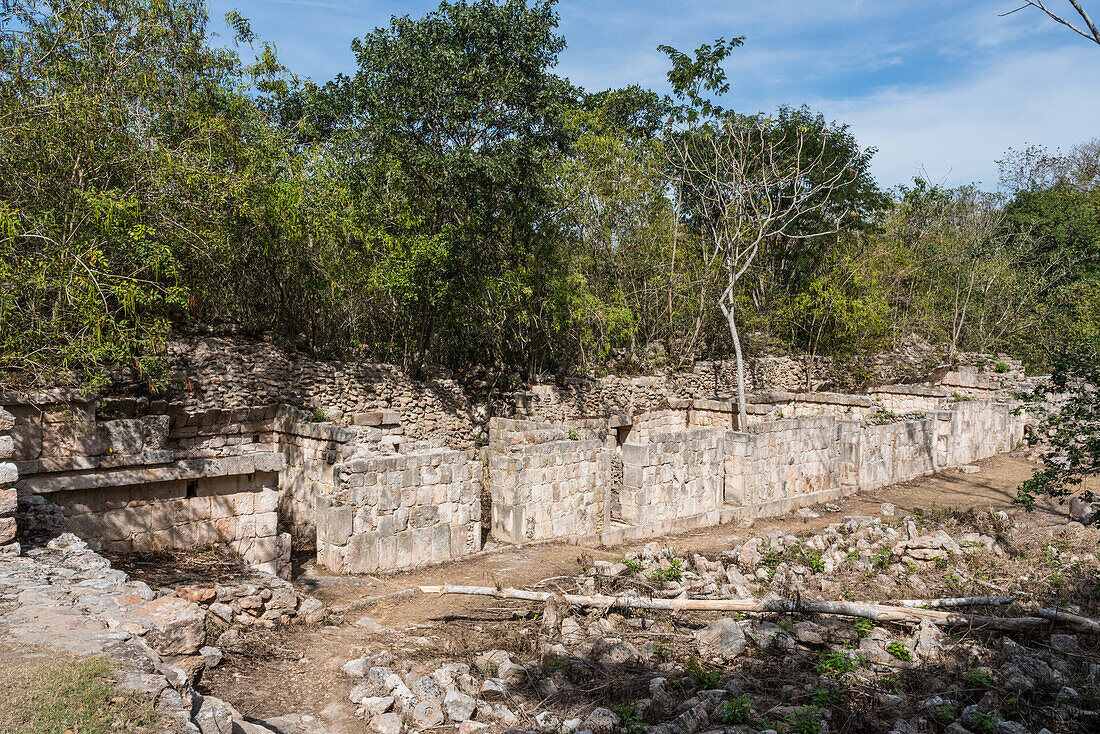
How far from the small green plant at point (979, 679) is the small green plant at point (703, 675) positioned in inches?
75.2

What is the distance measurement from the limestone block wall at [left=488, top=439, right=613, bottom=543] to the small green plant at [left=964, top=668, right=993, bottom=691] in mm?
5989

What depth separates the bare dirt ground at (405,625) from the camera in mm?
5203

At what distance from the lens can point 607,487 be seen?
36.8ft

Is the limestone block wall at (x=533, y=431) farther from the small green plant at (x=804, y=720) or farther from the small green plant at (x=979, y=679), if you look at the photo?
the small green plant at (x=979, y=679)

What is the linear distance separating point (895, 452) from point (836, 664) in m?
11.5

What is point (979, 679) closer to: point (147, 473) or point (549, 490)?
point (549, 490)

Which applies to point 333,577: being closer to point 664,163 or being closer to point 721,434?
point 721,434

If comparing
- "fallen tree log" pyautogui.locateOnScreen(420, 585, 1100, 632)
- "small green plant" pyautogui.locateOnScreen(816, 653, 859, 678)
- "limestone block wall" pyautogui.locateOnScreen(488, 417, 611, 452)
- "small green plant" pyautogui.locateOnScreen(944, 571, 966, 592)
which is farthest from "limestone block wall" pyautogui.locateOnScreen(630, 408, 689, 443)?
"small green plant" pyautogui.locateOnScreen(816, 653, 859, 678)

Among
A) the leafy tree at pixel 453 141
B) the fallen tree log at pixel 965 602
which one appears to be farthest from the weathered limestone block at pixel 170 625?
the leafy tree at pixel 453 141

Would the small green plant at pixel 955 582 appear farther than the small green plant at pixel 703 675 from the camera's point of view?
Yes

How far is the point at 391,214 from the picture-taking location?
14289 mm

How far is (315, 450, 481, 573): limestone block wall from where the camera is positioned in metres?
8.38

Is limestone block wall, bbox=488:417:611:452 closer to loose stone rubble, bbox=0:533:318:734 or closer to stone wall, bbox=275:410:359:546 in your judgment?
stone wall, bbox=275:410:359:546

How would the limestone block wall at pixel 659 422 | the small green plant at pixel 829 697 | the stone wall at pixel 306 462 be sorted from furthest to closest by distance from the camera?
the limestone block wall at pixel 659 422
the stone wall at pixel 306 462
the small green plant at pixel 829 697
